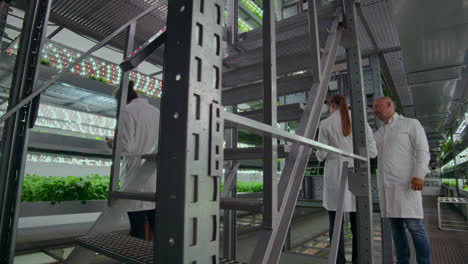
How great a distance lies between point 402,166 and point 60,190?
11.2 feet

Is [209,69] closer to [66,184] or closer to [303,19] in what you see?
[303,19]

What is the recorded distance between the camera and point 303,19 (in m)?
1.84

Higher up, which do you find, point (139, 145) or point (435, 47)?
point (435, 47)

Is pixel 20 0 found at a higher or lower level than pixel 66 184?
higher

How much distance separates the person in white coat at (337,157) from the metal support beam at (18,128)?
192 cm

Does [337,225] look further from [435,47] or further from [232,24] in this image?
[435,47]

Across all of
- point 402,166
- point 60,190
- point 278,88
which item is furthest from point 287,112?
point 60,190

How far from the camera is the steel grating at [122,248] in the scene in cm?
76

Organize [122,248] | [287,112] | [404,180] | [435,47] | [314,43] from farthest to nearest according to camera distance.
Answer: [435,47]
[404,180]
[287,112]
[314,43]
[122,248]

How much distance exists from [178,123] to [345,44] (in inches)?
69.3

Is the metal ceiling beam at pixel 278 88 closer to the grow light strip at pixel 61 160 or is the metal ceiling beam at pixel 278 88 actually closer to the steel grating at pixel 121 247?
the steel grating at pixel 121 247

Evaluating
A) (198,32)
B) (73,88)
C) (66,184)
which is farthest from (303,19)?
(66,184)

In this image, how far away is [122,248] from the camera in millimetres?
873

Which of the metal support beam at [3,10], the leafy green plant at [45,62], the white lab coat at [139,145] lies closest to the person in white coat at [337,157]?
the white lab coat at [139,145]
